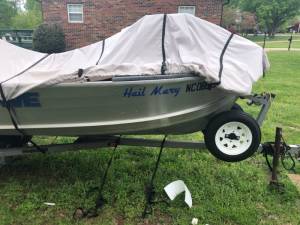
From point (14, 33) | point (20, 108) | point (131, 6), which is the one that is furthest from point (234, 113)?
point (14, 33)

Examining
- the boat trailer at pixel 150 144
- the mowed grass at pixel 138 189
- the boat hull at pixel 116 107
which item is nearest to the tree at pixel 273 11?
the mowed grass at pixel 138 189

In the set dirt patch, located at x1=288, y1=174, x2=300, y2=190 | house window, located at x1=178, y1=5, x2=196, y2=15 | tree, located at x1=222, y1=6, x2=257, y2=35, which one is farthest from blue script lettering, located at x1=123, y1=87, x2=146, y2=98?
tree, located at x1=222, y1=6, x2=257, y2=35

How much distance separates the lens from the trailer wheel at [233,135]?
2.94m

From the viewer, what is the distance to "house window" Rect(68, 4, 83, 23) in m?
15.7

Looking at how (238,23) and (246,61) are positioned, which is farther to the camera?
(238,23)

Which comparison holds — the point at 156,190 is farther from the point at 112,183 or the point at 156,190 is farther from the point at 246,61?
the point at 246,61

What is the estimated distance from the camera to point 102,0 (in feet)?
51.2

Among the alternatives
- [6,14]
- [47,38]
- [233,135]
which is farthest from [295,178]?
[6,14]

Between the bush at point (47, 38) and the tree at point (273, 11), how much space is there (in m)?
36.4

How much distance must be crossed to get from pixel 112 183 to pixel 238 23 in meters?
41.1

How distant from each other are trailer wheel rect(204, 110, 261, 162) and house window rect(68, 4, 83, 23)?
560 inches

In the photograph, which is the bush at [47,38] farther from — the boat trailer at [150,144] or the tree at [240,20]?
the tree at [240,20]

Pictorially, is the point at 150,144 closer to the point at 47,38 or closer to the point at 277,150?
the point at 277,150

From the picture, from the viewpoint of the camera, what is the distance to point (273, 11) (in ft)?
148
